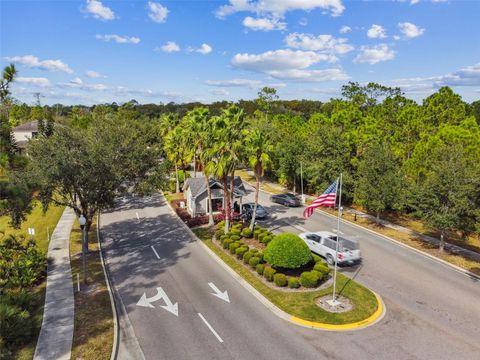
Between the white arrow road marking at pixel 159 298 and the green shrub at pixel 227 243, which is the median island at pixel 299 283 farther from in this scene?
the white arrow road marking at pixel 159 298

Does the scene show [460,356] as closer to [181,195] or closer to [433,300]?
[433,300]

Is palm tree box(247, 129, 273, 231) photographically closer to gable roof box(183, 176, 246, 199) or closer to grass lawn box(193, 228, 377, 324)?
grass lawn box(193, 228, 377, 324)

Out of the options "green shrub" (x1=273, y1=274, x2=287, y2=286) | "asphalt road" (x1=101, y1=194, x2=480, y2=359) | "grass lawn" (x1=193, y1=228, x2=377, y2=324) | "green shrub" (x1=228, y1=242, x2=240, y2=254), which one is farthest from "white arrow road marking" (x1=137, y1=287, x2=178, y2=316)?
"green shrub" (x1=228, y1=242, x2=240, y2=254)

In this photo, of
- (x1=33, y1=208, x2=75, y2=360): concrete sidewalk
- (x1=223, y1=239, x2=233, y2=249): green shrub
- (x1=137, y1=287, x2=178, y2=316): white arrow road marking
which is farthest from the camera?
(x1=223, y1=239, x2=233, y2=249): green shrub

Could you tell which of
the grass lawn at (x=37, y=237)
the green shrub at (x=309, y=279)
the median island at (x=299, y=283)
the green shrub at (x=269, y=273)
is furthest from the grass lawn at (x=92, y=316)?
the green shrub at (x=309, y=279)

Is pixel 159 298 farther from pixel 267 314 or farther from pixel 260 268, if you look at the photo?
pixel 260 268

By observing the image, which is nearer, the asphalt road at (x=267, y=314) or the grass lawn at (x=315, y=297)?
the asphalt road at (x=267, y=314)

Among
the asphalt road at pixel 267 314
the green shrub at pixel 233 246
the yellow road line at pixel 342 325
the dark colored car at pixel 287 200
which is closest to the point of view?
the asphalt road at pixel 267 314
